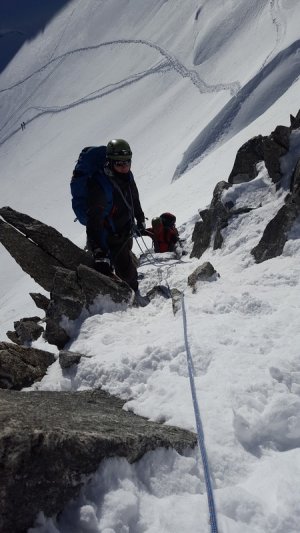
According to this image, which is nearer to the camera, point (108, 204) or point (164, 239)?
point (108, 204)

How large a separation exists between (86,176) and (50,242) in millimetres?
1220

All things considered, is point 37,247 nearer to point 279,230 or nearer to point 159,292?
point 159,292

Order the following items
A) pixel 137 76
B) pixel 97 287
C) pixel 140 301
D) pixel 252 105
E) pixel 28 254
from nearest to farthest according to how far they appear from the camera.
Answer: pixel 97 287
pixel 140 301
pixel 28 254
pixel 252 105
pixel 137 76

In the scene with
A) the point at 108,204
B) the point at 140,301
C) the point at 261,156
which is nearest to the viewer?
the point at 140,301

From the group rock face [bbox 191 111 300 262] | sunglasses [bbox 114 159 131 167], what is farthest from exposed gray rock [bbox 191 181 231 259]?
sunglasses [bbox 114 159 131 167]

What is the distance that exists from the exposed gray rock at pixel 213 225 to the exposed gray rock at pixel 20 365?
10.7ft

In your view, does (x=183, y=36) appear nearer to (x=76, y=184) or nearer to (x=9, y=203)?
(x=9, y=203)

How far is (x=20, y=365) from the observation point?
3.98 m

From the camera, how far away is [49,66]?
218 feet

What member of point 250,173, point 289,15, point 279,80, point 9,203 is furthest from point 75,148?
point 250,173

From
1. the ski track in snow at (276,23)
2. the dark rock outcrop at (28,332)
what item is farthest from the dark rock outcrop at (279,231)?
the ski track in snow at (276,23)

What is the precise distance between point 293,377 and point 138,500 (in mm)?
1351

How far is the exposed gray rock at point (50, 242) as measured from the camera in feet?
20.3

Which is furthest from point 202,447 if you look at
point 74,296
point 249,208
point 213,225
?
point 213,225
